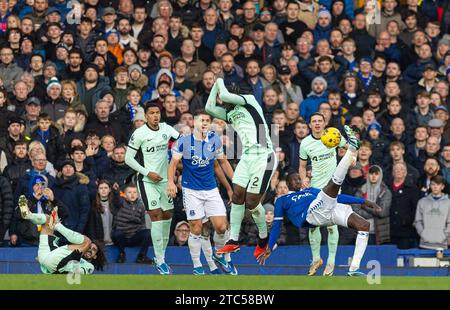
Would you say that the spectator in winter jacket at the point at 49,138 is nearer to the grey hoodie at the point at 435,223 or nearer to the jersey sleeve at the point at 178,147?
the jersey sleeve at the point at 178,147

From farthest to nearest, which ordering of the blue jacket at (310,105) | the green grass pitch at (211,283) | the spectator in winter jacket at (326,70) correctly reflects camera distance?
1. the spectator in winter jacket at (326,70)
2. the blue jacket at (310,105)
3. the green grass pitch at (211,283)

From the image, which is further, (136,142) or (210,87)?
(210,87)

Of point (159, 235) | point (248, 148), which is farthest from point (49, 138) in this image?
point (248, 148)

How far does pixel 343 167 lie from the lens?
74.9 ft

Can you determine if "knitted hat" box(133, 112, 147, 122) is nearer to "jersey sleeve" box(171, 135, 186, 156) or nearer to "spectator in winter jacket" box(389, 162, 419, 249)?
"jersey sleeve" box(171, 135, 186, 156)

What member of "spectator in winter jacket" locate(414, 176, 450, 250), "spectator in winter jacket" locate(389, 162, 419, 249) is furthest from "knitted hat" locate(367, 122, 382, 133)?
"spectator in winter jacket" locate(414, 176, 450, 250)

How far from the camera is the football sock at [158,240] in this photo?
80.5 feet

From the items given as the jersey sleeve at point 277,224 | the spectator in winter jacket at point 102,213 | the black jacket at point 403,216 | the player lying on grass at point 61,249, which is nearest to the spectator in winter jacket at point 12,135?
the spectator in winter jacket at point 102,213

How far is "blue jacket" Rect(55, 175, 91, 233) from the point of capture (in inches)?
1052

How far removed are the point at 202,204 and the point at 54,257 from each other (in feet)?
7.97

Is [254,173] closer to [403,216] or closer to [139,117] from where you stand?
[403,216]

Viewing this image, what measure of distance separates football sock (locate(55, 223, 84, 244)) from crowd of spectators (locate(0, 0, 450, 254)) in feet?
6.24

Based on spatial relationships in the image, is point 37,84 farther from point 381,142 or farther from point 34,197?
point 381,142

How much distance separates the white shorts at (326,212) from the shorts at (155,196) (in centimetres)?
238
